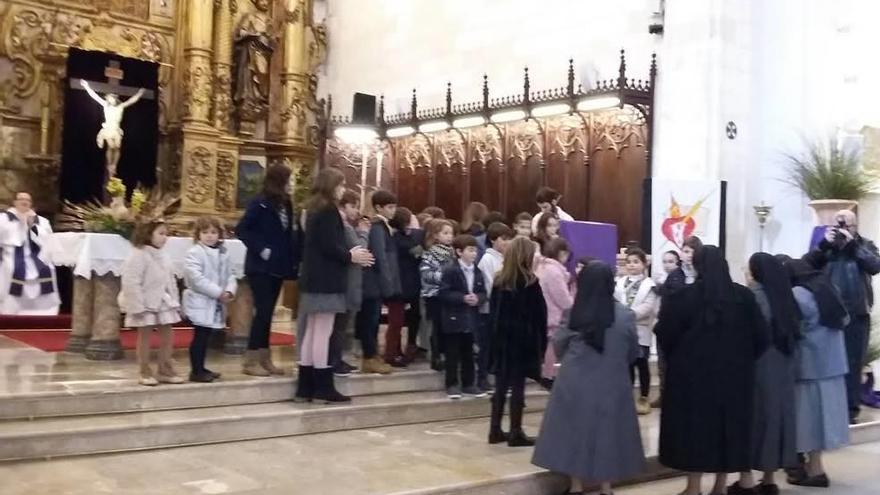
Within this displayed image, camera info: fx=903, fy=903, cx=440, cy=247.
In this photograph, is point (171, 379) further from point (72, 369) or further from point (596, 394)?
point (596, 394)

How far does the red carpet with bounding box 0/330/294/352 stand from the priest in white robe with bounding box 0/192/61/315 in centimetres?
67

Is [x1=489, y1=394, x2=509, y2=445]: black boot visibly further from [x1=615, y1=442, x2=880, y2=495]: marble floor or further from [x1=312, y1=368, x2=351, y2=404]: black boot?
[x1=312, y1=368, x2=351, y2=404]: black boot

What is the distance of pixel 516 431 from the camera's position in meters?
6.29

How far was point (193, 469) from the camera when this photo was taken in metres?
5.37

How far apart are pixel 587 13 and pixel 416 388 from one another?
7338 mm

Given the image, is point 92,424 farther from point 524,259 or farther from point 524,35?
point 524,35

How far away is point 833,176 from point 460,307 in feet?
18.7

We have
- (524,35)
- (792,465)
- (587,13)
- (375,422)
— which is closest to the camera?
(792,465)

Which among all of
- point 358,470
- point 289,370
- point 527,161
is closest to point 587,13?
point 527,161

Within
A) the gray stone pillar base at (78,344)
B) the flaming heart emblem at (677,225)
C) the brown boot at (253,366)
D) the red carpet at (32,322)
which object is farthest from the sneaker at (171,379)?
the flaming heart emblem at (677,225)

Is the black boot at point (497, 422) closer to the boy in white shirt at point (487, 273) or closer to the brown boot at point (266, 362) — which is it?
the boy in white shirt at point (487, 273)

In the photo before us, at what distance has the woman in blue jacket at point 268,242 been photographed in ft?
22.0

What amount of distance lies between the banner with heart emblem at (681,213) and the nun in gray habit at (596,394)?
4661 millimetres

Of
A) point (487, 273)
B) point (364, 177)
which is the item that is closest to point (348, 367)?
point (487, 273)
